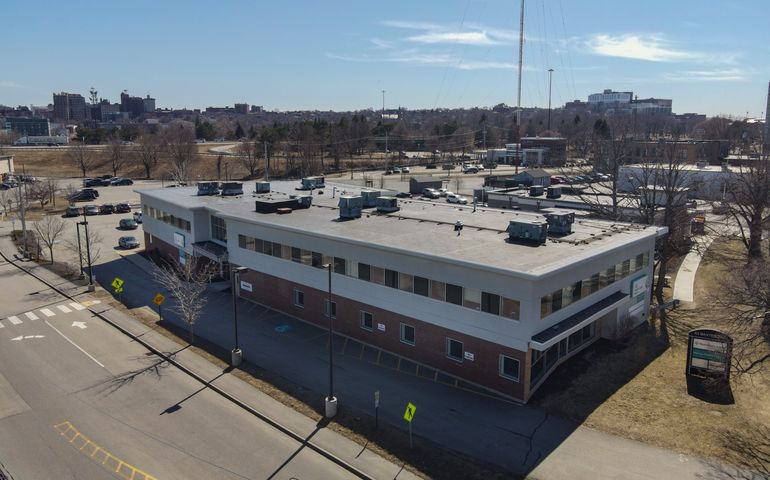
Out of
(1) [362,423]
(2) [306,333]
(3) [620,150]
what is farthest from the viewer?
(3) [620,150]

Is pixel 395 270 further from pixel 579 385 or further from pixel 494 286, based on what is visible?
pixel 579 385

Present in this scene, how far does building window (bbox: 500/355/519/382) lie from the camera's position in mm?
24484

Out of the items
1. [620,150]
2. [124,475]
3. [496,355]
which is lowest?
[124,475]

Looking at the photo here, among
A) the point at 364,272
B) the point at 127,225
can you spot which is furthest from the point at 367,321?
the point at 127,225

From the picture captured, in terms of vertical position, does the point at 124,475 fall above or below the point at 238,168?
below

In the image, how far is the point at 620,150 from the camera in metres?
52.4

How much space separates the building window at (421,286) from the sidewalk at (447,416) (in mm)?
3887

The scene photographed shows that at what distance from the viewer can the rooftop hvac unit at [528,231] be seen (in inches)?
1141

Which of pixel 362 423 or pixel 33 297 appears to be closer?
pixel 362 423

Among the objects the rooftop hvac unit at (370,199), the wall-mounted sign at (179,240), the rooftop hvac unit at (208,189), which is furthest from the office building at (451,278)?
the rooftop hvac unit at (208,189)

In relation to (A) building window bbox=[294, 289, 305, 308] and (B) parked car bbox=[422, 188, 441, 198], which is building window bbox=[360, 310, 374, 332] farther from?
(B) parked car bbox=[422, 188, 441, 198]

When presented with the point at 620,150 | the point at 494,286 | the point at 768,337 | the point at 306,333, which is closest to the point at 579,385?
the point at 494,286

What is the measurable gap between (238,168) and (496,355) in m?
102

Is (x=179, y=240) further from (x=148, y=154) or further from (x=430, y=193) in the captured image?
(x=148, y=154)
